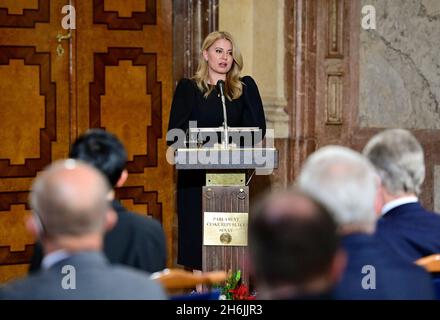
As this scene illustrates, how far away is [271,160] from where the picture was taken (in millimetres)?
4977

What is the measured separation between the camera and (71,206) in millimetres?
1958

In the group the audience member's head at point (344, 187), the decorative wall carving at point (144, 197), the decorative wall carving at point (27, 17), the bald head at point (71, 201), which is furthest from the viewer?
the decorative wall carving at point (144, 197)

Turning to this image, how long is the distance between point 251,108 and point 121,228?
110 inches

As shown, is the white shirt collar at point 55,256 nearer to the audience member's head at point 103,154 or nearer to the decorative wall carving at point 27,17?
the audience member's head at point 103,154

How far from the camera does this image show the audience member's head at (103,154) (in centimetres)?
304

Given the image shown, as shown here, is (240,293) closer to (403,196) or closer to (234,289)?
(234,289)

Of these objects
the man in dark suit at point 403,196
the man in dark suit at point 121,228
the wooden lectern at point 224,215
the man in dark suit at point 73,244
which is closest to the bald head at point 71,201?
the man in dark suit at point 73,244

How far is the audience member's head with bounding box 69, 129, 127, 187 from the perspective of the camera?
9.98 feet

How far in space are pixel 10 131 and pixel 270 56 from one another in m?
1.99

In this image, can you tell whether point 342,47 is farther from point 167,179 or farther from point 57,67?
point 57,67

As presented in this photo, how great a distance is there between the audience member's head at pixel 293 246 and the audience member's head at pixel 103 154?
1337 mm

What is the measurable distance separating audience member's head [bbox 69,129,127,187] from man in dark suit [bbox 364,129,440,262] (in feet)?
2.64

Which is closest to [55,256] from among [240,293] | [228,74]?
[240,293]
